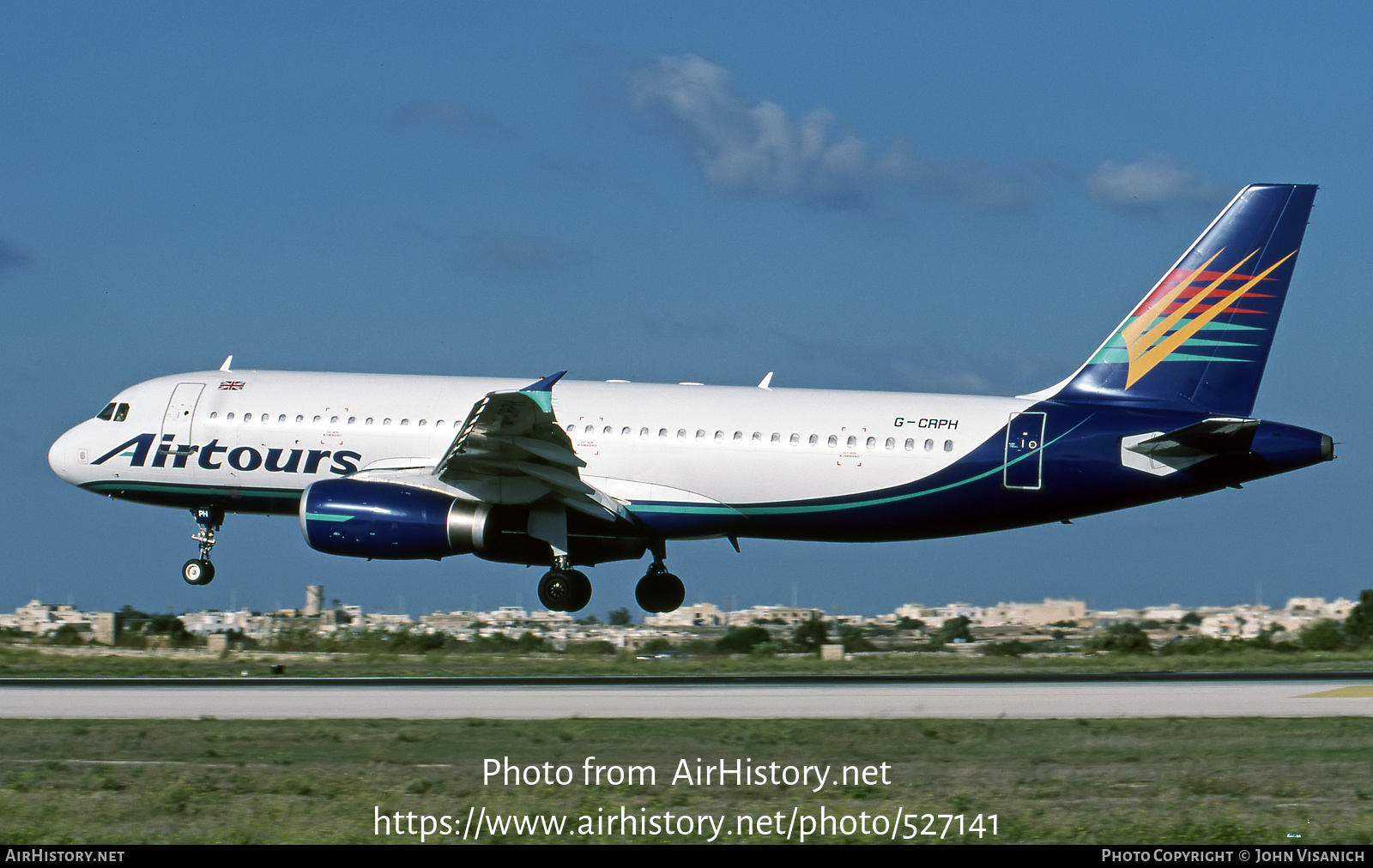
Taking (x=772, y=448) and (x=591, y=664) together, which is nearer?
(x=772, y=448)

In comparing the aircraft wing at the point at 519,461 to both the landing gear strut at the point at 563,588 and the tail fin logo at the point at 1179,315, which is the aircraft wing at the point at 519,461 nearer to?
the landing gear strut at the point at 563,588

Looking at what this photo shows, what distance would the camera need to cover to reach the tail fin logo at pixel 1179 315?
3033 centimetres

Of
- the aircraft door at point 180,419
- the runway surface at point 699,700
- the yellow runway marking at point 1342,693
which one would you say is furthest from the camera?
the aircraft door at point 180,419

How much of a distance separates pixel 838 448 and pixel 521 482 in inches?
261

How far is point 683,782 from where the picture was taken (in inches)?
618

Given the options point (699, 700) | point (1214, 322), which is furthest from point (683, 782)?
point (1214, 322)

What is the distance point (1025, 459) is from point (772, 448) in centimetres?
512

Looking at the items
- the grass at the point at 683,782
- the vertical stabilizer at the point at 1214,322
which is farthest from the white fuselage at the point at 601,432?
the grass at the point at 683,782

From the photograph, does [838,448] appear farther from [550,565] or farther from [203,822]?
[203,822]

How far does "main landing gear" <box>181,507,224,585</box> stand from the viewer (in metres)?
35.1

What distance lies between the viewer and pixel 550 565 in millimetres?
32406

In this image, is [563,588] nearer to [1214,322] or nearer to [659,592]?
[659,592]

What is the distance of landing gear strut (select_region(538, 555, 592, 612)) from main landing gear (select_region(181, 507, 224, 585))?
8395 millimetres

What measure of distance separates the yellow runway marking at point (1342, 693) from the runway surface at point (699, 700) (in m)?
0.04
